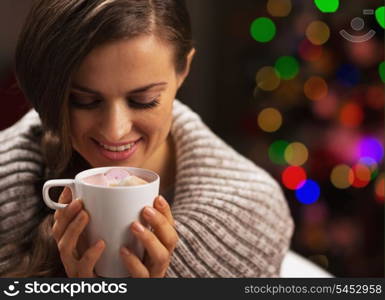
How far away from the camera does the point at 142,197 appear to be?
0.46 m

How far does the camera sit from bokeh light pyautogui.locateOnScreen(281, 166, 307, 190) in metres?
0.77

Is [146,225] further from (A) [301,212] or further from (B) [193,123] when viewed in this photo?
(A) [301,212]

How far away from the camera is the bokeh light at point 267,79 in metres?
0.69

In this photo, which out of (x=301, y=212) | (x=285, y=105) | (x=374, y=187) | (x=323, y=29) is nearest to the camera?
(x=323, y=29)

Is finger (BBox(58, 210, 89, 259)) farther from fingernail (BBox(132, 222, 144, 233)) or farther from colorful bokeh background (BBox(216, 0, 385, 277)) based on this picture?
colorful bokeh background (BBox(216, 0, 385, 277))

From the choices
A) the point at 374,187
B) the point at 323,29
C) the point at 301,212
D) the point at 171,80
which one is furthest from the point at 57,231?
the point at 374,187

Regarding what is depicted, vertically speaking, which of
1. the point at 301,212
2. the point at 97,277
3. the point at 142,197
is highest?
the point at 142,197

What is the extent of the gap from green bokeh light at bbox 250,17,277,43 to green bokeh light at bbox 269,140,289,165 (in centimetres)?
14

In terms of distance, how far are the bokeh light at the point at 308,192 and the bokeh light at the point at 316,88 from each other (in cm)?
14

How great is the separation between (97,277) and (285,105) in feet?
A: 1.27

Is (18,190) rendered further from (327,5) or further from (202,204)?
(327,5)

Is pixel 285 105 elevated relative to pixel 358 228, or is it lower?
elevated

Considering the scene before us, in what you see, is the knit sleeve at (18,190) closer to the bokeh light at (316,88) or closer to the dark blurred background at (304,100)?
the dark blurred background at (304,100)

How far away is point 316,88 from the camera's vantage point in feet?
2.68
